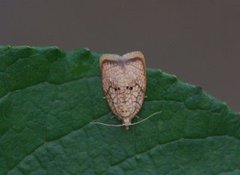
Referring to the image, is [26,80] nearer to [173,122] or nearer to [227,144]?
[173,122]

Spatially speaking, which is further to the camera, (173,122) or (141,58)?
(141,58)

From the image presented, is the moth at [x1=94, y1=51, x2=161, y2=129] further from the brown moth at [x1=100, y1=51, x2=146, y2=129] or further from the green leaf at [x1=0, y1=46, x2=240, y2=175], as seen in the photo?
the green leaf at [x1=0, y1=46, x2=240, y2=175]

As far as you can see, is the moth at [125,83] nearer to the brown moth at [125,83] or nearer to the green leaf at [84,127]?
the brown moth at [125,83]

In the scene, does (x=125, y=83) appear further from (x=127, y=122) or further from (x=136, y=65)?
(x=127, y=122)

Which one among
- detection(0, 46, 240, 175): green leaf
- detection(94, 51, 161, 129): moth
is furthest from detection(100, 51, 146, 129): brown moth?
detection(0, 46, 240, 175): green leaf

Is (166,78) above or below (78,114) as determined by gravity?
above

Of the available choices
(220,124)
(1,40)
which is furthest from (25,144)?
(1,40)

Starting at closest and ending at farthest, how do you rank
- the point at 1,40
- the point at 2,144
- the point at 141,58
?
1. the point at 2,144
2. the point at 141,58
3. the point at 1,40

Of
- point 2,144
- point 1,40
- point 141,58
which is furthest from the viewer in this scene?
point 1,40
